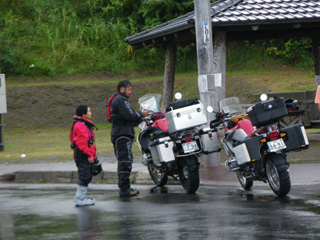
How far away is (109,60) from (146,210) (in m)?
27.4

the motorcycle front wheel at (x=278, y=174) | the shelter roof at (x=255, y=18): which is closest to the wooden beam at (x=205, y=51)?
the shelter roof at (x=255, y=18)

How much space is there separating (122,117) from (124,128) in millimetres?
195

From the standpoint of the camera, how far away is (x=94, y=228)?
27.6 feet

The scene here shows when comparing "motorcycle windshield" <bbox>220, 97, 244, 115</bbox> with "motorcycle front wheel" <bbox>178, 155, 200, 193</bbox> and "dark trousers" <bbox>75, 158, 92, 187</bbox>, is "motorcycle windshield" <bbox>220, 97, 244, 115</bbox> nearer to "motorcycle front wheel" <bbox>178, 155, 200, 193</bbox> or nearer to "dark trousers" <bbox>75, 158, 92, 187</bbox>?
"motorcycle front wheel" <bbox>178, 155, 200, 193</bbox>

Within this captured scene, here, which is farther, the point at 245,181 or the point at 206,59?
the point at 206,59

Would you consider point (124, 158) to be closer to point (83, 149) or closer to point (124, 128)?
point (124, 128)

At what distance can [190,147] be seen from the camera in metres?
11.3

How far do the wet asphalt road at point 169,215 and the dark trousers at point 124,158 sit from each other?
0.33 m

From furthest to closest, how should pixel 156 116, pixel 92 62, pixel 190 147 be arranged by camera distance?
pixel 92 62, pixel 156 116, pixel 190 147

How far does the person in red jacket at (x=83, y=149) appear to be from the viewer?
10656 mm

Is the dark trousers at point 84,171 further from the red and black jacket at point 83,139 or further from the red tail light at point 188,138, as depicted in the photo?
the red tail light at point 188,138

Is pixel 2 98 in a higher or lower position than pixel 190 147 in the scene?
higher

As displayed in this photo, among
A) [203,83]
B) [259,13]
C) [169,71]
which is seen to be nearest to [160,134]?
[203,83]

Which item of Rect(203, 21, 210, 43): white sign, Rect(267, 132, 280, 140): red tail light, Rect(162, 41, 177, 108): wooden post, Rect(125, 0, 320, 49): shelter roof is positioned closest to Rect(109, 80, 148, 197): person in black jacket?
Rect(267, 132, 280, 140): red tail light
